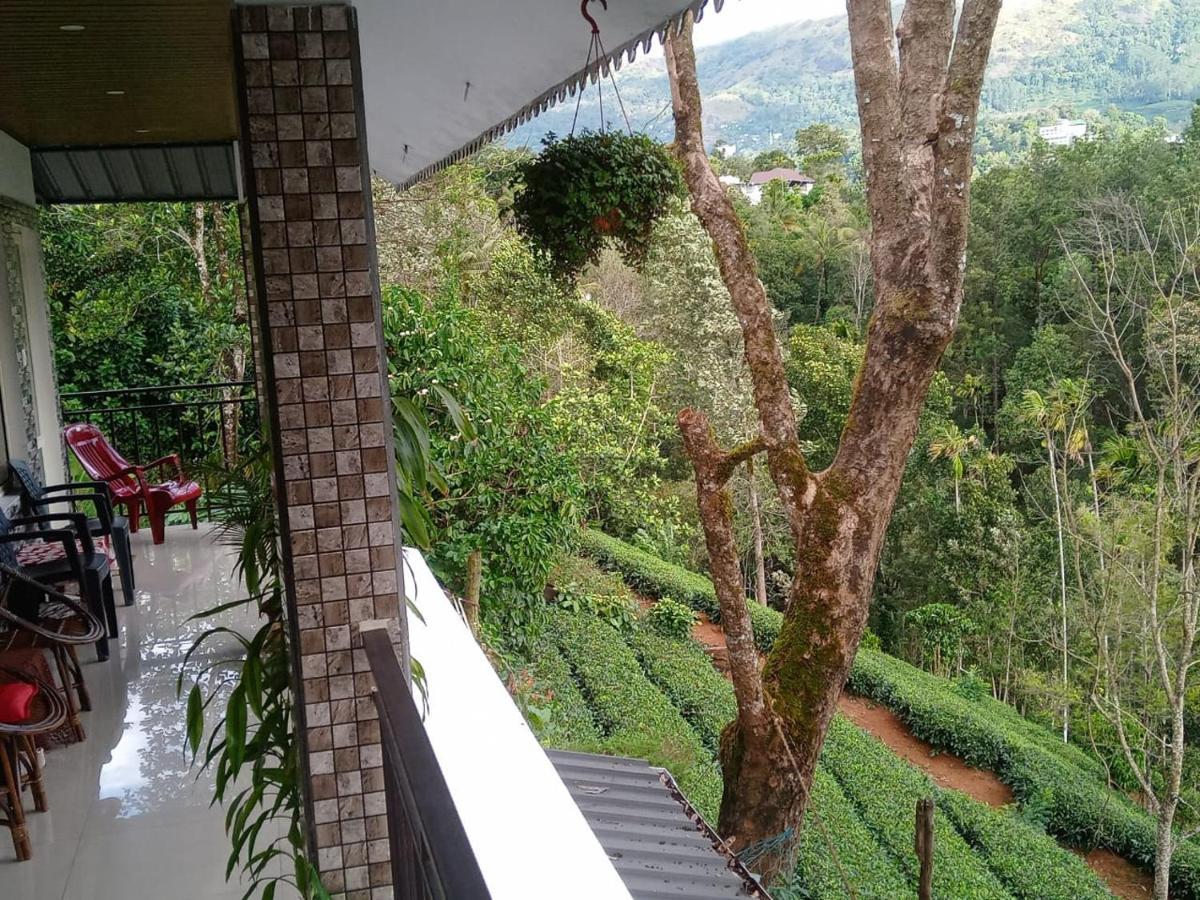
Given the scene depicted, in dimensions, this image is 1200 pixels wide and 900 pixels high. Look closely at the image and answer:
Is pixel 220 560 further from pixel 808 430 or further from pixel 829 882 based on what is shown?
pixel 808 430

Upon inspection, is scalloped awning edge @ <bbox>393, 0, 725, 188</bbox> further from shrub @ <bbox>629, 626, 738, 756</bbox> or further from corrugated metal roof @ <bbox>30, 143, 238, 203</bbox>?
shrub @ <bbox>629, 626, 738, 756</bbox>

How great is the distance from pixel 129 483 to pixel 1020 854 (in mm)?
10115

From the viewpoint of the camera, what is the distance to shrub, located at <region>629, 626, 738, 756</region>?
12.5m

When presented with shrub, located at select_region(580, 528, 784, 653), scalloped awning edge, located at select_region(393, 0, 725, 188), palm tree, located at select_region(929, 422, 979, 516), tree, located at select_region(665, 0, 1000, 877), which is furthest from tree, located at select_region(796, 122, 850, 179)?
scalloped awning edge, located at select_region(393, 0, 725, 188)

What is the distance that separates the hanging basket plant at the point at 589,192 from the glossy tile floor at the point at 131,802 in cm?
161

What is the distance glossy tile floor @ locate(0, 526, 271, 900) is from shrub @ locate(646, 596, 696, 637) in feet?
37.6

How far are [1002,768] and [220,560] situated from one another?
38.3 feet

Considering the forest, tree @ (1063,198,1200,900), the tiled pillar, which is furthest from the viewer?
tree @ (1063,198,1200,900)

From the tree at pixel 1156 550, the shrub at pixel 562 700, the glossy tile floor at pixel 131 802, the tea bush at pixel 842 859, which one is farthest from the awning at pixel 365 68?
the tree at pixel 1156 550

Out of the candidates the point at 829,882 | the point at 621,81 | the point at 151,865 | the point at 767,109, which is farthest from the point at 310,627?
the point at 767,109

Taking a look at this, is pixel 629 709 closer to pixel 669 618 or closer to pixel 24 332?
pixel 669 618

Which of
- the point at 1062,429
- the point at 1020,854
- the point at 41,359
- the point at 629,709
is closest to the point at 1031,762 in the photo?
the point at 1020,854

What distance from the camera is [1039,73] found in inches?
2106

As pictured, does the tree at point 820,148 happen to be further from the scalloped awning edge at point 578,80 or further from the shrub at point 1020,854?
the scalloped awning edge at point 578,80
